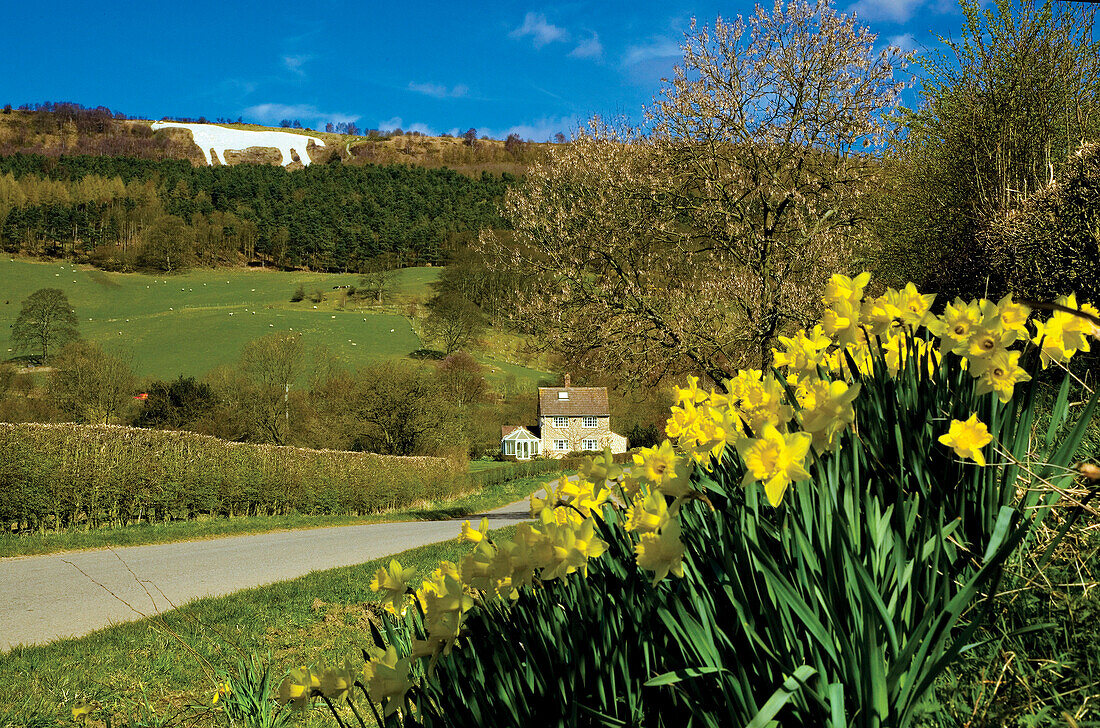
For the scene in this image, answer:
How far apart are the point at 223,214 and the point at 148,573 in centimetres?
9732

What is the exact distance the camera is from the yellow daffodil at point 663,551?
3.67ft

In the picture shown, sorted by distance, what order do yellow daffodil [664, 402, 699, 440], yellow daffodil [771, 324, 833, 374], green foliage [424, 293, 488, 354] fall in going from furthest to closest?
green foliage [424, 293, 488, 354], yellow daffodil [664, 402, 699, 440], yellow daffodil [771, 324, 833, 374]

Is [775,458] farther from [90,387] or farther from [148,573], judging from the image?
[90,387]

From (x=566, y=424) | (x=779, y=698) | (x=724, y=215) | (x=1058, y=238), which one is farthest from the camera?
(x=566, y=424)

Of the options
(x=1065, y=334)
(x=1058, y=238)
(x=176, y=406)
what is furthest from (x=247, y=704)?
(x=176, y=406)

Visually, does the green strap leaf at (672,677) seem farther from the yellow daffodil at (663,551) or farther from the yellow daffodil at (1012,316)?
the yellow daffodil at (1012,316)

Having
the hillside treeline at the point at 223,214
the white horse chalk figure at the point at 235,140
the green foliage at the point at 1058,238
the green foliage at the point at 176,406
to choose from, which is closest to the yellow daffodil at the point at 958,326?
the green foliage at the point at 1058,238

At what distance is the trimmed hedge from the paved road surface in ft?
9.00

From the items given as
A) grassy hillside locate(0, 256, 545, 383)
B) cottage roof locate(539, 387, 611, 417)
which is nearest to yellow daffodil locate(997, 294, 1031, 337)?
grassy hillside locate(0, 256, 545, 383)

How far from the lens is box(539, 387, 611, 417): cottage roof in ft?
179

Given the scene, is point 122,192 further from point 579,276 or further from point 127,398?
point 579,276

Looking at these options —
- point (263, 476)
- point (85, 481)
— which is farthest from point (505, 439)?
point (85, 481)

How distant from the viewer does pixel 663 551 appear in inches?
44.6

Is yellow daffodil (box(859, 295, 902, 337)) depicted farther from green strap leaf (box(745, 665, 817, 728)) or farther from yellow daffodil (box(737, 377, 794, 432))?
green strap leaf (box(745, 665, 817, 728))
